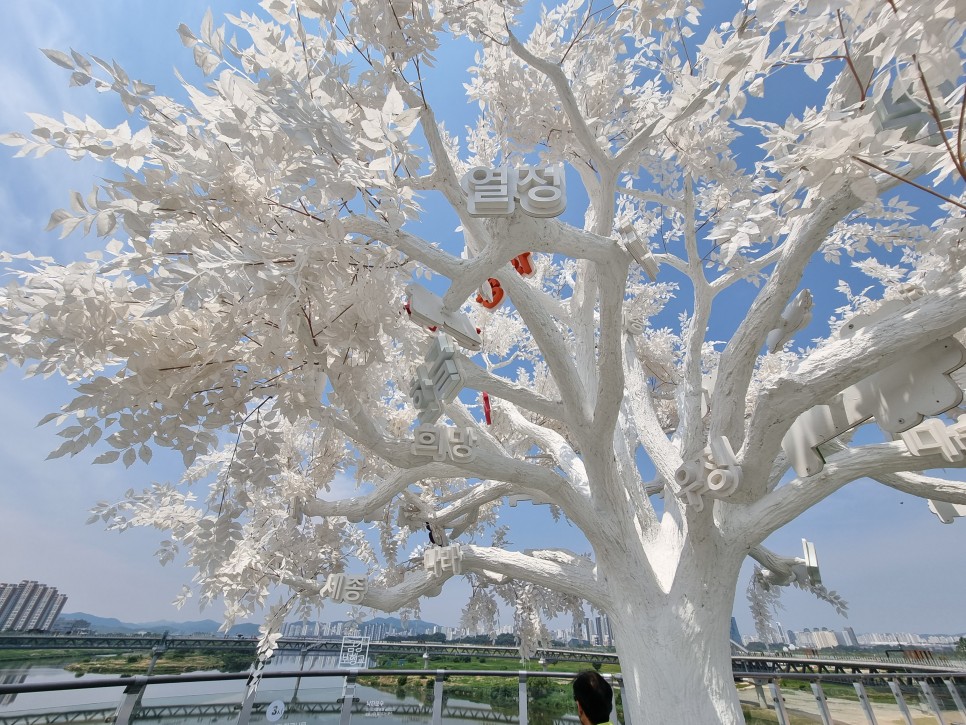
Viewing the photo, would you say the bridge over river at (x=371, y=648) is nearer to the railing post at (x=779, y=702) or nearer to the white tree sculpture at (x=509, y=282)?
the railing post at (x=779, y=702)

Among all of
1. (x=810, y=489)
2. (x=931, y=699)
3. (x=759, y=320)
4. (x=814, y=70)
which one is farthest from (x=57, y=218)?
(x=931, y=699)

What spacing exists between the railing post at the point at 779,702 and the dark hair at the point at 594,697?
3932mm

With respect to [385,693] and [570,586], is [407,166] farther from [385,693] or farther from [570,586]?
[385,693]

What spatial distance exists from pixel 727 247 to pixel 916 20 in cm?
113

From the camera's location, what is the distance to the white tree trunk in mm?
2822

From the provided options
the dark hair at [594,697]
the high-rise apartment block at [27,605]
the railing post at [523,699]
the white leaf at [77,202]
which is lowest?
the railing post at [523,699]

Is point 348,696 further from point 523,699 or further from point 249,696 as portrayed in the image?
point 523,699

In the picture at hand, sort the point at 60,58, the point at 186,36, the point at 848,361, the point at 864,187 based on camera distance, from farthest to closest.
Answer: the point at 848,361, the point at 186,36, the point at 60,58, the point at 864,187

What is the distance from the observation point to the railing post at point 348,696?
3.63 metres

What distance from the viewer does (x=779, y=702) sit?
450cm

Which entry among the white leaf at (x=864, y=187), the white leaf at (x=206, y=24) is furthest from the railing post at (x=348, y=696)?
the white leaf at (x=864, y=187)

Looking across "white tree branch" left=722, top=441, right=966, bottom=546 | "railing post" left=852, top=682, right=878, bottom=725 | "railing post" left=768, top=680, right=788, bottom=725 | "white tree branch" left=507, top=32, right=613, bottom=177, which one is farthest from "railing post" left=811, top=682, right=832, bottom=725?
"white tree branch" left=507, top=32, right=613, bottom=177

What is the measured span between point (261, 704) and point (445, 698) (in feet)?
5.55

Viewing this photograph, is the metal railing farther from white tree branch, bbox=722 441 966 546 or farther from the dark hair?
white tree branch, bbox=722 441 966 546
